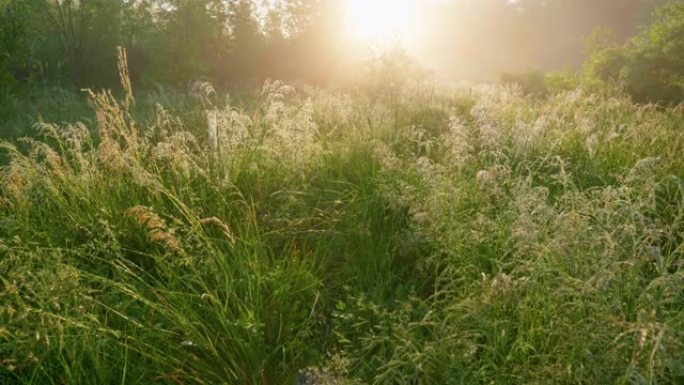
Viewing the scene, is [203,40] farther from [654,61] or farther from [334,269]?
[334,269]

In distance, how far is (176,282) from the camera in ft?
8.11

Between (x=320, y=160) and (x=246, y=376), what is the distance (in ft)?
8.09

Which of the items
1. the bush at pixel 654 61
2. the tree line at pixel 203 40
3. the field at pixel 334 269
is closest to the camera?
the field at pixel 334 269

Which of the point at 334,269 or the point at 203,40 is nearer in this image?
the point at 334,269

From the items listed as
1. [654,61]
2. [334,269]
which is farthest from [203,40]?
[334,269]

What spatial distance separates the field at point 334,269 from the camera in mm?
1765

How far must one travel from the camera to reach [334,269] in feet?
9.62

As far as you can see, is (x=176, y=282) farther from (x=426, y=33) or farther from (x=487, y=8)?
(x=487, y=8)

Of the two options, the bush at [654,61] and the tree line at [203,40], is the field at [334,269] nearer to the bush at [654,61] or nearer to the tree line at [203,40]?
the bush at [654,61]

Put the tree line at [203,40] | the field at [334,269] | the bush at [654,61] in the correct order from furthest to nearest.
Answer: the tree line at [203,40], the bush at [654,61], the field at [334,269]

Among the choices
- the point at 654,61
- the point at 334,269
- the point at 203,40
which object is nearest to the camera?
the point at 334,269

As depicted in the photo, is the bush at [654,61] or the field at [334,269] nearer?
the field at [334,269]

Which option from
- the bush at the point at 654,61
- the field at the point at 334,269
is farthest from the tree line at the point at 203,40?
the field at the point at 334,269

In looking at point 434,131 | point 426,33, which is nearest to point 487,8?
point 426,33
